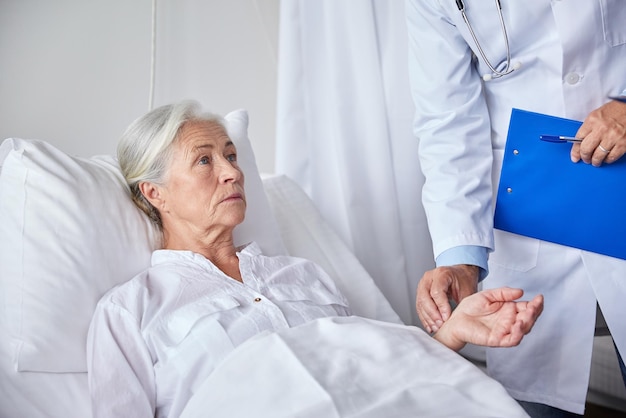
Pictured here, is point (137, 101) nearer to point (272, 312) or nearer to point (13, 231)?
point (13, 231)

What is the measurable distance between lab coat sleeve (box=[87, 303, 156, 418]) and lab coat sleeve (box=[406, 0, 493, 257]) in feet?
2.06

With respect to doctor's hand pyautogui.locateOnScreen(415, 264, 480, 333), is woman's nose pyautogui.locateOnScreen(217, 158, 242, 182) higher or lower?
higher

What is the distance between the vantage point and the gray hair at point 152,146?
1.65m

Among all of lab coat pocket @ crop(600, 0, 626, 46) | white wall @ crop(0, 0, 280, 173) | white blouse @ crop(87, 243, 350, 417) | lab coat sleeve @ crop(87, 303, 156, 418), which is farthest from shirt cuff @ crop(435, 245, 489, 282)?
white wall @ crop(0, 0, 280, 173)

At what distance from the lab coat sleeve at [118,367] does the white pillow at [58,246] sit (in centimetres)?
6

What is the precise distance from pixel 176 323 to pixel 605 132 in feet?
2.94

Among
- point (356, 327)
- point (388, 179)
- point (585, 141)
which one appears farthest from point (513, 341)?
point (388, 179)

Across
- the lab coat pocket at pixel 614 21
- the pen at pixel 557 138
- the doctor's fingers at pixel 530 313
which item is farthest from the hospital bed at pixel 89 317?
the lab coat pocket at pixel 614 21

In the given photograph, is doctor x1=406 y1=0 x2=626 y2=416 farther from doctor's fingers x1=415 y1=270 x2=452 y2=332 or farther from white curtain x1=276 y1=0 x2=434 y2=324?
white curtain x1=276 y1=0 x2=434 y2=324

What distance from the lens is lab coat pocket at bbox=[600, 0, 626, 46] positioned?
1276 millimetres

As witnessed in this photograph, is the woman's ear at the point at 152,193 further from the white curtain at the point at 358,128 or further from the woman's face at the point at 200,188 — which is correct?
the white curtain at the point at 358,128

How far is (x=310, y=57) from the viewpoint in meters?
2.14

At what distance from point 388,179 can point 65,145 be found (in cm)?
94

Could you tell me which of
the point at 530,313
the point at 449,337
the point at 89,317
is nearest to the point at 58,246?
the point at 89,317
